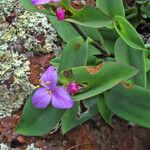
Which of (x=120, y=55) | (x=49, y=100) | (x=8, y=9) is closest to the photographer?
(x=49, y=100)

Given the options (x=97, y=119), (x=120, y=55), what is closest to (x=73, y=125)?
(x=97, y=119)

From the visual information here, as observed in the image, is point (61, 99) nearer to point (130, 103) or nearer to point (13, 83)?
point (130, 103)

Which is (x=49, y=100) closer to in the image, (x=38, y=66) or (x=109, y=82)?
(x=109, y=82)

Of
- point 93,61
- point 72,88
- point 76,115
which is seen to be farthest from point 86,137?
point 72,88

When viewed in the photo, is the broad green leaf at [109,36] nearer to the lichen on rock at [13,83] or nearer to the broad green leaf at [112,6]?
the broad green leaf at [112,6]

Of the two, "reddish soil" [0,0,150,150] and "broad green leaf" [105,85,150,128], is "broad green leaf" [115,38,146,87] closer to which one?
"broad green leaf" [105,85,150,128]

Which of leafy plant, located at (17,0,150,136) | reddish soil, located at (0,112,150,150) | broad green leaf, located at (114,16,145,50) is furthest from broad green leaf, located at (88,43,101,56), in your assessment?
reddish soil, located at (0,112,150,150)
